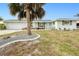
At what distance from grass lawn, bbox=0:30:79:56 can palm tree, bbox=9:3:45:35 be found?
30cm

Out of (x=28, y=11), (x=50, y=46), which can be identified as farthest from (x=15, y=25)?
(x=50, y=46)

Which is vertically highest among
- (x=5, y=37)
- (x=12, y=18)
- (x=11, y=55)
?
(x=12, y=18)

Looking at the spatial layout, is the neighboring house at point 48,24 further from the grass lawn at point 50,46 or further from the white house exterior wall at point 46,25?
the grass lawn at point 50,46

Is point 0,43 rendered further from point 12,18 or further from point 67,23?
point 67,23

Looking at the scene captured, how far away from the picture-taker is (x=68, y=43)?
221 inches

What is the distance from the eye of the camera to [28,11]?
5.65 m

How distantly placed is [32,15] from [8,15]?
48 centimetres

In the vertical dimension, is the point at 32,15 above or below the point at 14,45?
above

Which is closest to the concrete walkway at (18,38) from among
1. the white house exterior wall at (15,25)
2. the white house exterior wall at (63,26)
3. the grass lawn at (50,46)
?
the grass lawn at (50,46)

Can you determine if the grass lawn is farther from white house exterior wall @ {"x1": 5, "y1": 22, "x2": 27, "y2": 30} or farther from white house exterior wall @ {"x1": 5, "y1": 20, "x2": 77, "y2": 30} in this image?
white house exterior wall @ {"x1": 5, "y1": 22, "x2": 27, "y2": 30}

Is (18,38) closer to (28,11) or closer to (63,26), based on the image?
(28,11)

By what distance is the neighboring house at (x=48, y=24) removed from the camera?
5691mm

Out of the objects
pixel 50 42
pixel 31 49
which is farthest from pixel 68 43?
pixel 31 49

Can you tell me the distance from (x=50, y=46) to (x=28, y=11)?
2.69 feet
